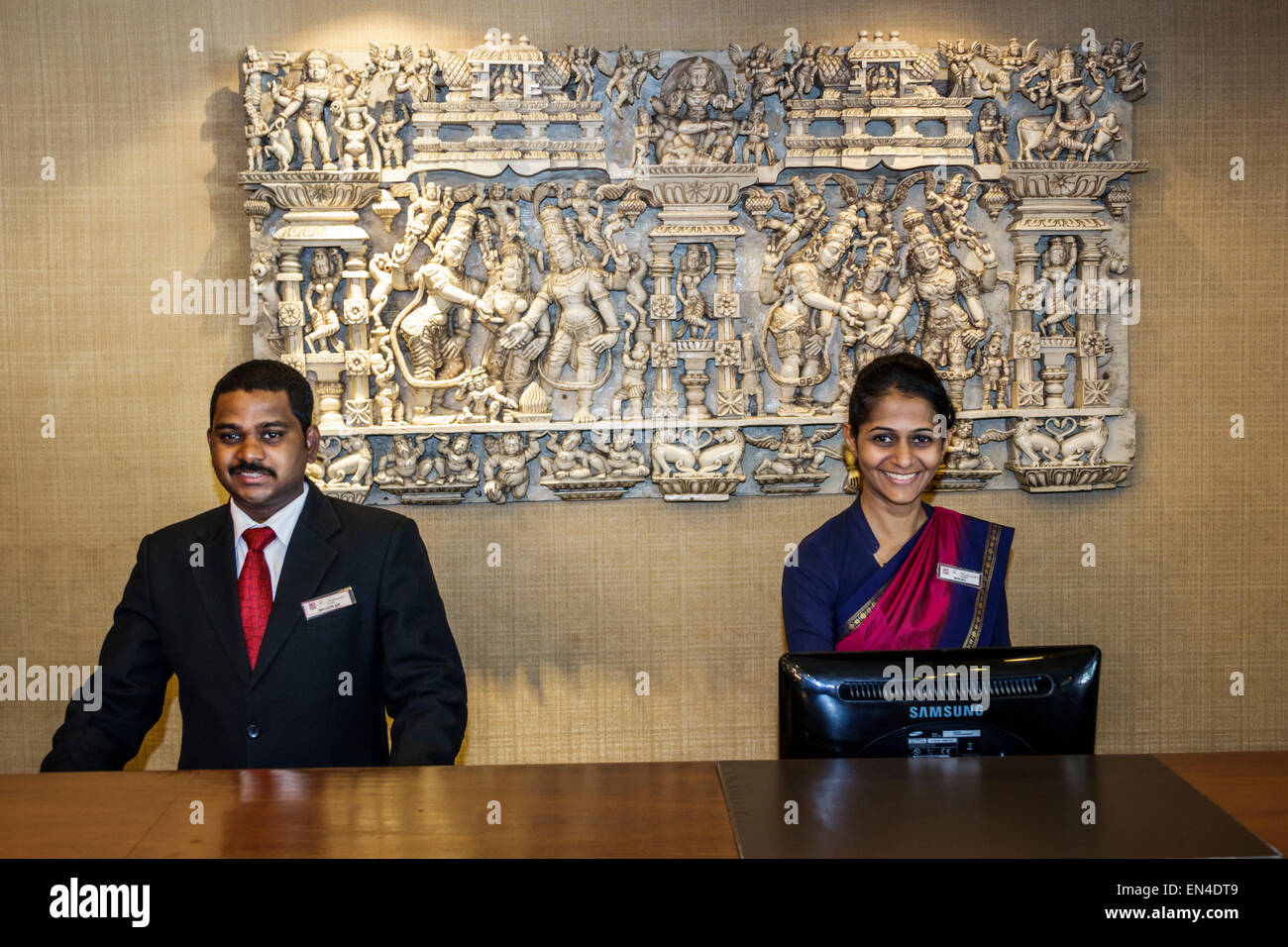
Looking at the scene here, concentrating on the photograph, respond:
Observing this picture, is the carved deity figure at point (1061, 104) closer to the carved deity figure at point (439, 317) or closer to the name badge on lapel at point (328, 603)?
the carved deity figure at point (439, 317)

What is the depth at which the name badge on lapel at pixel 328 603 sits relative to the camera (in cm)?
229

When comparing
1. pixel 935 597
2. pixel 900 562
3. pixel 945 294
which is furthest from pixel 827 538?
pixel 945 294

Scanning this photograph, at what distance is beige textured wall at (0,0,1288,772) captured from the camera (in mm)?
3686

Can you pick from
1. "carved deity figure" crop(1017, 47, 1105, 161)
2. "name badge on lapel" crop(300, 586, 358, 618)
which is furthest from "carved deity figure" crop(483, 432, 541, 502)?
"carved deity figure" crop(1017, 47, 1105, 161)

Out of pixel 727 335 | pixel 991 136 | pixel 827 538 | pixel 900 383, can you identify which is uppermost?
pixel 991 136

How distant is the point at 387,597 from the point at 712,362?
1.70 meters

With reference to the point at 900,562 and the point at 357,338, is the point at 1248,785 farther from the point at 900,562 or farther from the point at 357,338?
the point at 357,338

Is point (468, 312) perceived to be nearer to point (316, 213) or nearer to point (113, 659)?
point (316, 213)

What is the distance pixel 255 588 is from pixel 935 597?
150 cm

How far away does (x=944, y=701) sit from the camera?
157cm

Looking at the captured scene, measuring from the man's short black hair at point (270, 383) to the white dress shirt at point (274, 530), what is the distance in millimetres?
187

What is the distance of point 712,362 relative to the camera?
12.2 ft

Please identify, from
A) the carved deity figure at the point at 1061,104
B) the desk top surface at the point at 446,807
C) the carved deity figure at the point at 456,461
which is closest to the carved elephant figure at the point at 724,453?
the carved deity figure at the point at 456,461
